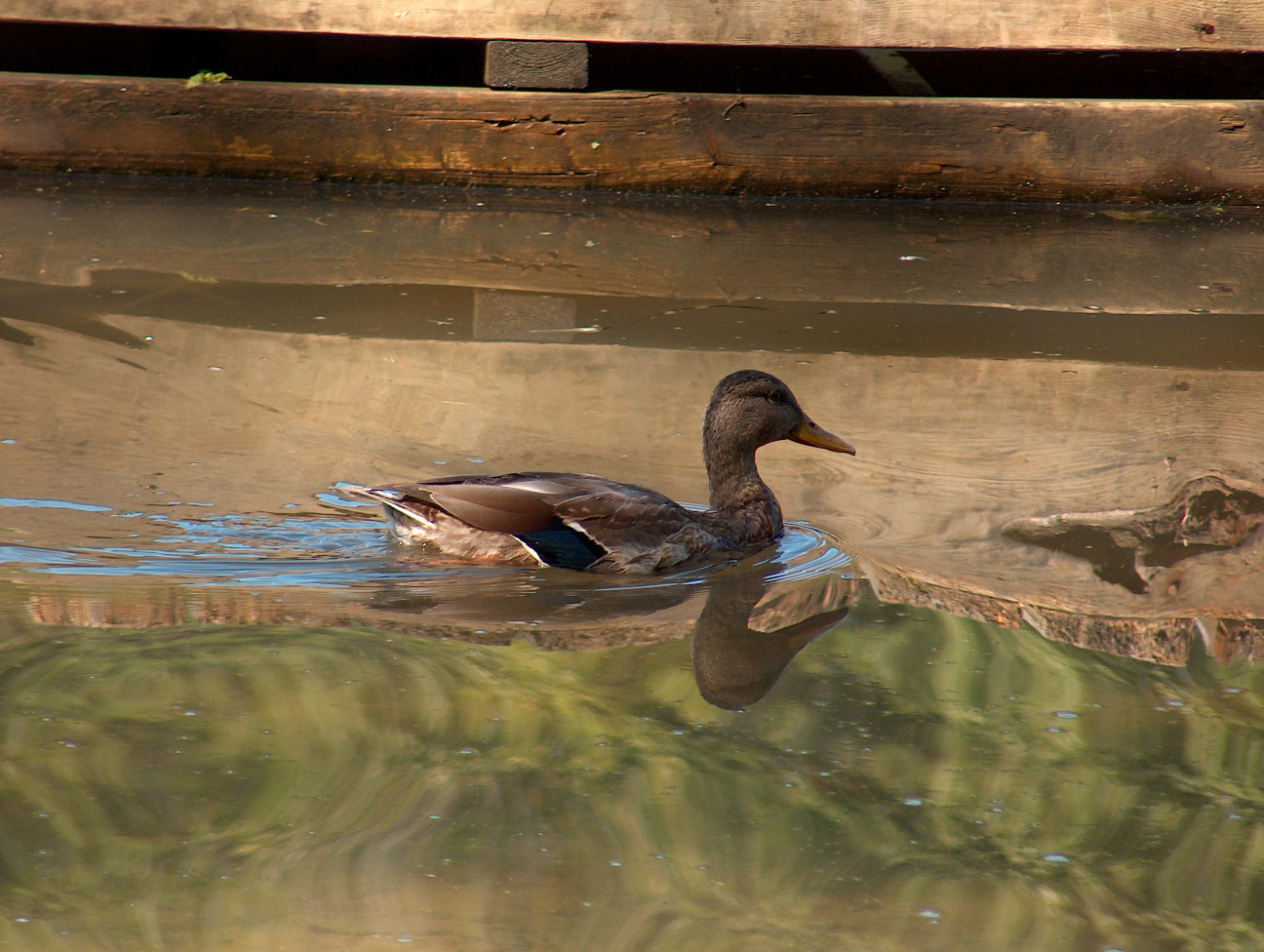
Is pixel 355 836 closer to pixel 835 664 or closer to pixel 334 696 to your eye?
pixel 334 696

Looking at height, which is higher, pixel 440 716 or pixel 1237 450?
pixel 1237 450

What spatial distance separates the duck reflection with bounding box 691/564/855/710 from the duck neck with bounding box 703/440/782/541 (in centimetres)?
27

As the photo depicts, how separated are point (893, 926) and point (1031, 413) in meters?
3.97

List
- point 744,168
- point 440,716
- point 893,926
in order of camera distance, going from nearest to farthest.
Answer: point 893,926 → point 440,716 → point 744,168

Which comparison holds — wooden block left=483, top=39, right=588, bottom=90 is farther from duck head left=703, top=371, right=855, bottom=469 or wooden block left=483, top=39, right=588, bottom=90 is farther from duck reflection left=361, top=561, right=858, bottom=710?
duck reflection left=361, top=561, right=858, bottom=710

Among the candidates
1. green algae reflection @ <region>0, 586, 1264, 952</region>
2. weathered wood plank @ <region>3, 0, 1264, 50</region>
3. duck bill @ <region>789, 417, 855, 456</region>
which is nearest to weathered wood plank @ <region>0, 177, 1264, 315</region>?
weathered wood plank @ <region>3, 0, 1264, 50</region>

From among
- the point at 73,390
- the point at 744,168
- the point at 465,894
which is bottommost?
the point at 465,894

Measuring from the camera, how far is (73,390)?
6254 millimetres

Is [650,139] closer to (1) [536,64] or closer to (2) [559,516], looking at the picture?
(1) [536,64]

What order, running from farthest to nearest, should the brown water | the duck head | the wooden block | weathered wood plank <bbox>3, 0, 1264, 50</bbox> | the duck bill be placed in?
1. the wooden block
2. weathered wood plank <bbox>3, 0, 1264, 50</bbox>
3. the duck bill
4. the duck head
5. the brown water

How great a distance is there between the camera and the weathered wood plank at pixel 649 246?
28.1 ft

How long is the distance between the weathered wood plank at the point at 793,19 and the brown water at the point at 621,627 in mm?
2420

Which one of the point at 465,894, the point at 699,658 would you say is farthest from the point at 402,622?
the point at 465,894

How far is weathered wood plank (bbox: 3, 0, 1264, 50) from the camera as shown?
10.3 m
